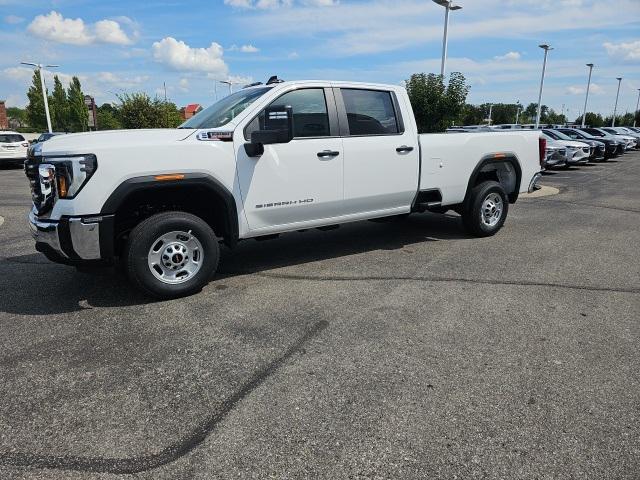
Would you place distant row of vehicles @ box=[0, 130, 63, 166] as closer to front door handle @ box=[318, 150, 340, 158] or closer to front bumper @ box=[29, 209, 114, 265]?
front bumper @ box=[29, 209, 114, 265]

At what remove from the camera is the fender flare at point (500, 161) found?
688cm

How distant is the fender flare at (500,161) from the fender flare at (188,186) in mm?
3586

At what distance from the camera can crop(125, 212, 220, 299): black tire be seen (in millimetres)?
4379

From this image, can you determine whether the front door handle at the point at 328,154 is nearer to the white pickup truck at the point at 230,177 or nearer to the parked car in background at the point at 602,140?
the white pickup truck at the point at 230,177

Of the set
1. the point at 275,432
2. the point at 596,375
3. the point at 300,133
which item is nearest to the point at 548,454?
the point at 596,375

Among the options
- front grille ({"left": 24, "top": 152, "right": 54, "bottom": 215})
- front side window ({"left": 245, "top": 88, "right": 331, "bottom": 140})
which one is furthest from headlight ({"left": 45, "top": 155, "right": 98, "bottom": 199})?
front side window ({"left": 245, "top": 88, "right": 331, "bottom": 140})

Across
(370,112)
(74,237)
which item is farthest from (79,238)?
(370,112)

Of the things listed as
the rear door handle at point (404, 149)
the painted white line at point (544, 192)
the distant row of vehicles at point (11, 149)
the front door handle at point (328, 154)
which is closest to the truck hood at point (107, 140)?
the front door handle at point (328, 154)

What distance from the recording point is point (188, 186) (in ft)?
15.0

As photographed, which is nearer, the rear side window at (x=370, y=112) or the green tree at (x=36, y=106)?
the rear side window at (x=370, y=112)

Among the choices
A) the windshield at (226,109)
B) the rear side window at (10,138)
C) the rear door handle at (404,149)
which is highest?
the windshield at (226,109)

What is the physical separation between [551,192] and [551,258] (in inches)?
296

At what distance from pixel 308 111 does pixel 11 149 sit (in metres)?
20.2

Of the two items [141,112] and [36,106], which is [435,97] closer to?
Result: [141,112]
